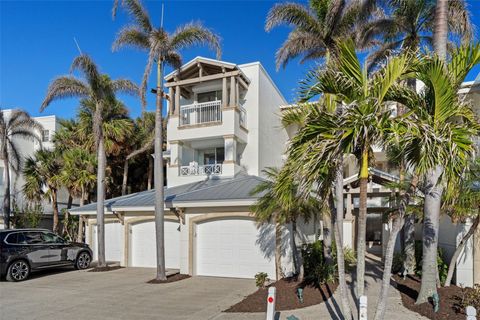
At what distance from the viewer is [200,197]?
13.9 m

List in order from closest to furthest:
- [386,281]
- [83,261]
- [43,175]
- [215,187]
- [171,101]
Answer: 1. [386,281]
2. [215,187]
3. [83,261]
4. [171,101]
5. [43,175]

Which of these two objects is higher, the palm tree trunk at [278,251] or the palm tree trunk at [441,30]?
the palm tree trunk at [441,30]

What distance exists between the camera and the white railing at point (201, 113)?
61.6ft

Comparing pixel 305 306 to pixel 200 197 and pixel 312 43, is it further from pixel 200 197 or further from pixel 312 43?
pixel 312 43

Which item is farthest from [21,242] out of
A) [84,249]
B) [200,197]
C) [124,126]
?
[124,126]

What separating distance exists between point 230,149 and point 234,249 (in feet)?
18.8

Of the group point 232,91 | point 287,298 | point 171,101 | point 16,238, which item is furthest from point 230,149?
point 16,238

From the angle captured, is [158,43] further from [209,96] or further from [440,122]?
[440,122]

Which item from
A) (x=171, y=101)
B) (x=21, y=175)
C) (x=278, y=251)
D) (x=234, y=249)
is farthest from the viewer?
(x=21, y=175)

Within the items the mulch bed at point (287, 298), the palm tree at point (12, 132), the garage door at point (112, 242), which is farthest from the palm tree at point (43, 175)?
the mulch bed at point (287, 298)

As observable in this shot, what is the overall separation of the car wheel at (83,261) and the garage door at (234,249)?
5.48m

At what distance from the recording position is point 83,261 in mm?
15695

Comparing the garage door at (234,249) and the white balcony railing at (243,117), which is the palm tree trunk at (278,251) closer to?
the garage door at (234,249)

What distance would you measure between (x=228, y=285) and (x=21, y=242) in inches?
315
